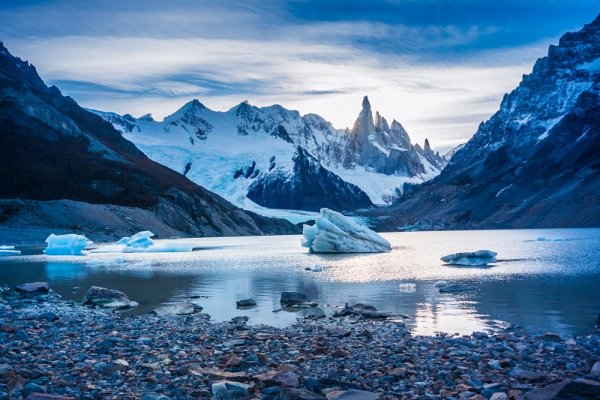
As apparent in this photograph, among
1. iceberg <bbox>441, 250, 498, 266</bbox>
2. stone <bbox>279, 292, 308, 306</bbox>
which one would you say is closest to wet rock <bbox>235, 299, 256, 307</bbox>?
stone <bbox>279, 292, 308, 306</bbox>

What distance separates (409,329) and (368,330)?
6.28ft

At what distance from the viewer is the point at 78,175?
15188 cm

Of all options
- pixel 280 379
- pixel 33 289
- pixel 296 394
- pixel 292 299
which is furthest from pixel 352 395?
pixel 33 289

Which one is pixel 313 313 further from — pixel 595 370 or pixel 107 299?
pixel 595 370

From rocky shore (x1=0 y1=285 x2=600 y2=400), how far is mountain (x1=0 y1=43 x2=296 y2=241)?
112m

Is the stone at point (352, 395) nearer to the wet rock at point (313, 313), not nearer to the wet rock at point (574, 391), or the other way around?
the wet rock at point (574, 391)

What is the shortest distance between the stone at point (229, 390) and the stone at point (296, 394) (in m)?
0.74

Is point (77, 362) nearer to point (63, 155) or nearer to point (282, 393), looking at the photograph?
point (282, 393)

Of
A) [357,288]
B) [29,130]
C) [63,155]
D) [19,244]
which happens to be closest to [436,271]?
[357,288]

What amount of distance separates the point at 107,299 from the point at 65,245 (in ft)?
177

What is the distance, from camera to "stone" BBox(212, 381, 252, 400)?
11.1 metres

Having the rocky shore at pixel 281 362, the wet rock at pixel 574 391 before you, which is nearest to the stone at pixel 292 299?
the rocky shore at pixel 281 362

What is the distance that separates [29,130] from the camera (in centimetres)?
16500

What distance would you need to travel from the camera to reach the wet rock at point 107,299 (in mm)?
27228
